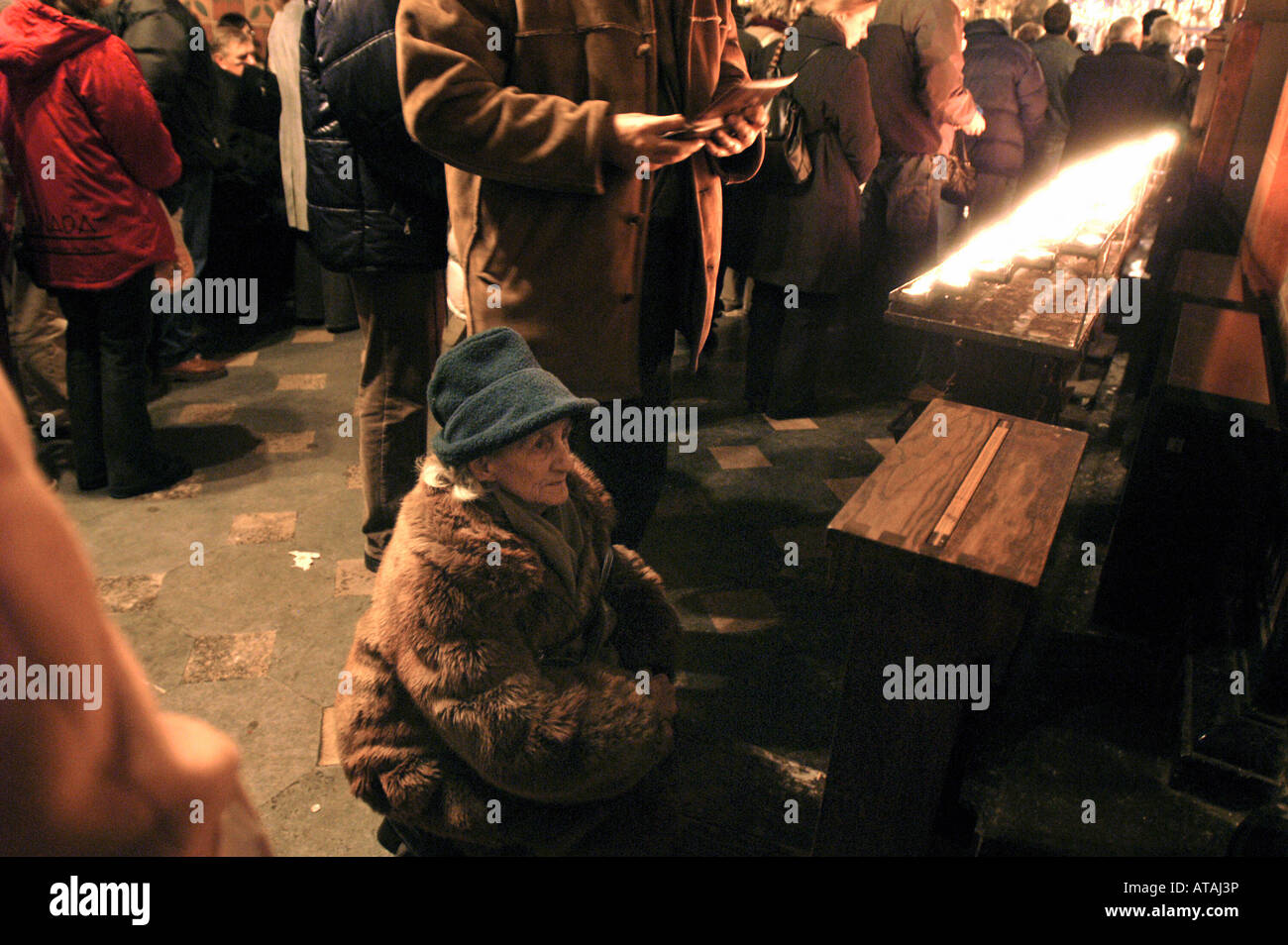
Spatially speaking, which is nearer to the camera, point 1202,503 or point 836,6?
point 1202,503

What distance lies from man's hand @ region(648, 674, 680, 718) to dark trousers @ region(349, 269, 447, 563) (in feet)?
5.15

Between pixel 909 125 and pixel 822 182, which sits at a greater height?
pixel 909 125

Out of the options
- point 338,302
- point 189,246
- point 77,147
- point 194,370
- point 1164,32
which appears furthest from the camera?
point 1164,32

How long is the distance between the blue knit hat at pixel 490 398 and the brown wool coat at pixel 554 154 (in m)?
0.52

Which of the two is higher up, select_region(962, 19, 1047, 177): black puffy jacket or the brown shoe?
select_region(962, 19, 1047, 177): black puffy jacket

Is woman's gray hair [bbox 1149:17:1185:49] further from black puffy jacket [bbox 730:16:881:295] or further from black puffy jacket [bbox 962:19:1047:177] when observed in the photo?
black puffy jacket [bbox 730:16:881:295]

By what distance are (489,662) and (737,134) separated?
1414 millimetres

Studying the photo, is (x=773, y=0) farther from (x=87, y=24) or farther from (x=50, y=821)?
(x=50, y=821)

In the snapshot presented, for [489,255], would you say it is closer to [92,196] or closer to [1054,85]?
[92,196]

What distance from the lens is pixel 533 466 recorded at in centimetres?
172

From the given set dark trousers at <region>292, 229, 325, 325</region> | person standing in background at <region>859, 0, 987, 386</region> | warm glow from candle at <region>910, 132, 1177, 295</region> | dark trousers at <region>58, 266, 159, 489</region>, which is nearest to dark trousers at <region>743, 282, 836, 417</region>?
person standing in background at <region>859, 0, 987, 386</region>

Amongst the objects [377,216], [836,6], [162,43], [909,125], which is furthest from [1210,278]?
[162,43]

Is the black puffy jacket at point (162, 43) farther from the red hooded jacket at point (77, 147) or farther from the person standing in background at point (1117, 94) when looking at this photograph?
the person standing in background at point (1117, 94)

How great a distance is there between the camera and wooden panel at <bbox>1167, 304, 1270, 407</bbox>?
2555 mm
